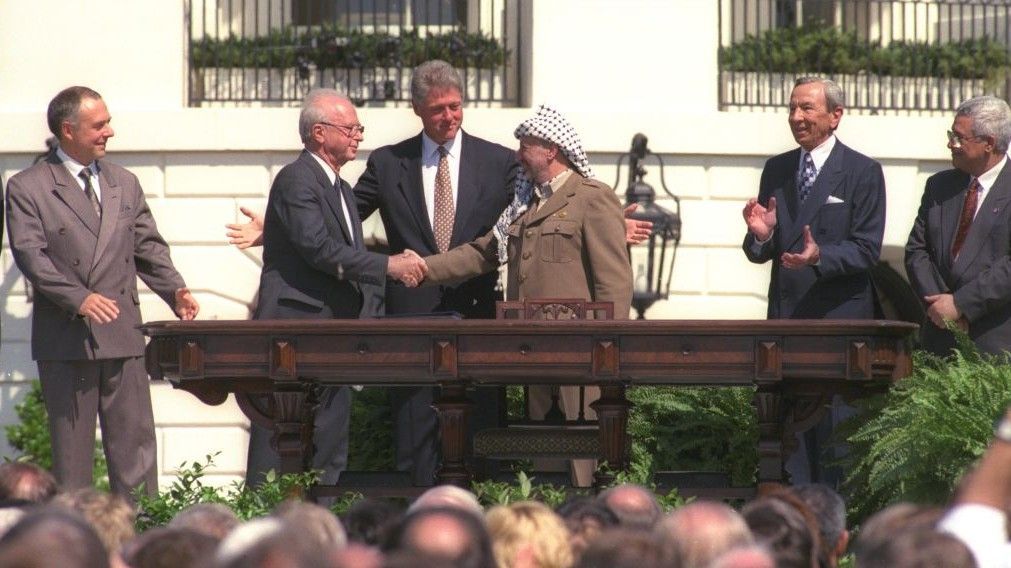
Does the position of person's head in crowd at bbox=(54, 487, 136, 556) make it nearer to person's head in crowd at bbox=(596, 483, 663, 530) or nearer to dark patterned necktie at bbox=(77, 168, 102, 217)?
person's head in crowd at bbox=(596, 483, 663, 530)

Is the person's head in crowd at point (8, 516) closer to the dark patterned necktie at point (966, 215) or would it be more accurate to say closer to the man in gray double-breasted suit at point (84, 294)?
the man in gray double-breasted suit at point (84, 294)

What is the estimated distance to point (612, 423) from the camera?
862 cm

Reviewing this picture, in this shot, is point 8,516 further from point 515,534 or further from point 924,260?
point 924,260

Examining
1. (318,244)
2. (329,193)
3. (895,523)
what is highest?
(329,193)

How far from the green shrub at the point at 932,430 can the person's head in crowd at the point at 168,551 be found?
140 inches

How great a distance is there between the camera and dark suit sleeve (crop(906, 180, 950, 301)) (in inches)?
376

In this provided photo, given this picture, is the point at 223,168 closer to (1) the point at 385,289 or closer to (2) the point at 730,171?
(2) the point at 730,171

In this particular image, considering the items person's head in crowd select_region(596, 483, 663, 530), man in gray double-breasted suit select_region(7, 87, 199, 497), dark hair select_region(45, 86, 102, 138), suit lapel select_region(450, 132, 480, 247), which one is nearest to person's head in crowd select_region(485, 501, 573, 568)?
person's head in crowd select_region(596, 483, 663, 530)

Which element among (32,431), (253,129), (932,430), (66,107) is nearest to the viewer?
(932,430)

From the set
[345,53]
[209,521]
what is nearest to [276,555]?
[209,521]

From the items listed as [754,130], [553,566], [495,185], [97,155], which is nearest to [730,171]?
[754,130]

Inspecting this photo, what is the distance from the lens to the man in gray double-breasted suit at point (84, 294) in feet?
31.2

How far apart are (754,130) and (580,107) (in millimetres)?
1375

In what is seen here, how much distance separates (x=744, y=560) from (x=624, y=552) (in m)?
0.33
